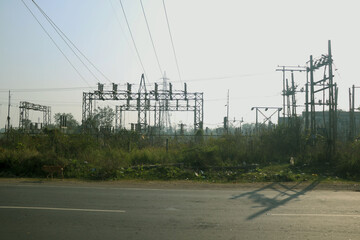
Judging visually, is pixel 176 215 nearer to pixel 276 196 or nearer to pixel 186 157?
pixel 276 196

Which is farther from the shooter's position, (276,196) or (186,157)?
(186,157)

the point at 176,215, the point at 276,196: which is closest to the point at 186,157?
the point at 276,196

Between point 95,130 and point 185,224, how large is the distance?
17.2 meters

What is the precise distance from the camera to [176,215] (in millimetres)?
7031

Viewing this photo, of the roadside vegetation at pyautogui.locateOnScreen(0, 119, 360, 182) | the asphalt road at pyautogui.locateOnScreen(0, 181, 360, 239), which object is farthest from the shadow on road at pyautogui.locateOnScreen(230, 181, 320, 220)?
the roadside vegetation at pyautogui.locateOnScreen(0, 119, 360, 182)

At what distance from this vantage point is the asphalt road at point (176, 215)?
5605 mm

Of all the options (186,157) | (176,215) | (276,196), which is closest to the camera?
(176,215)

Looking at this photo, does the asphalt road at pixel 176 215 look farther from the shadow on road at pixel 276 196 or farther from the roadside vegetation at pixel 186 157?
the roadside vegetation at pixel 186 157

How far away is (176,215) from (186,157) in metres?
11.1

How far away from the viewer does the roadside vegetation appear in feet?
50.1

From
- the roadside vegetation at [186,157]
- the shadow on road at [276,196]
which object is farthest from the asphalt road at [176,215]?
the roadside vegetation at [186,157]

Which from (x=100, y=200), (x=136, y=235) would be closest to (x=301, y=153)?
(x=100, y=200)

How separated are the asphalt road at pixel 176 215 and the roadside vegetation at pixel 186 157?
192 inches

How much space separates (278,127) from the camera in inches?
827
